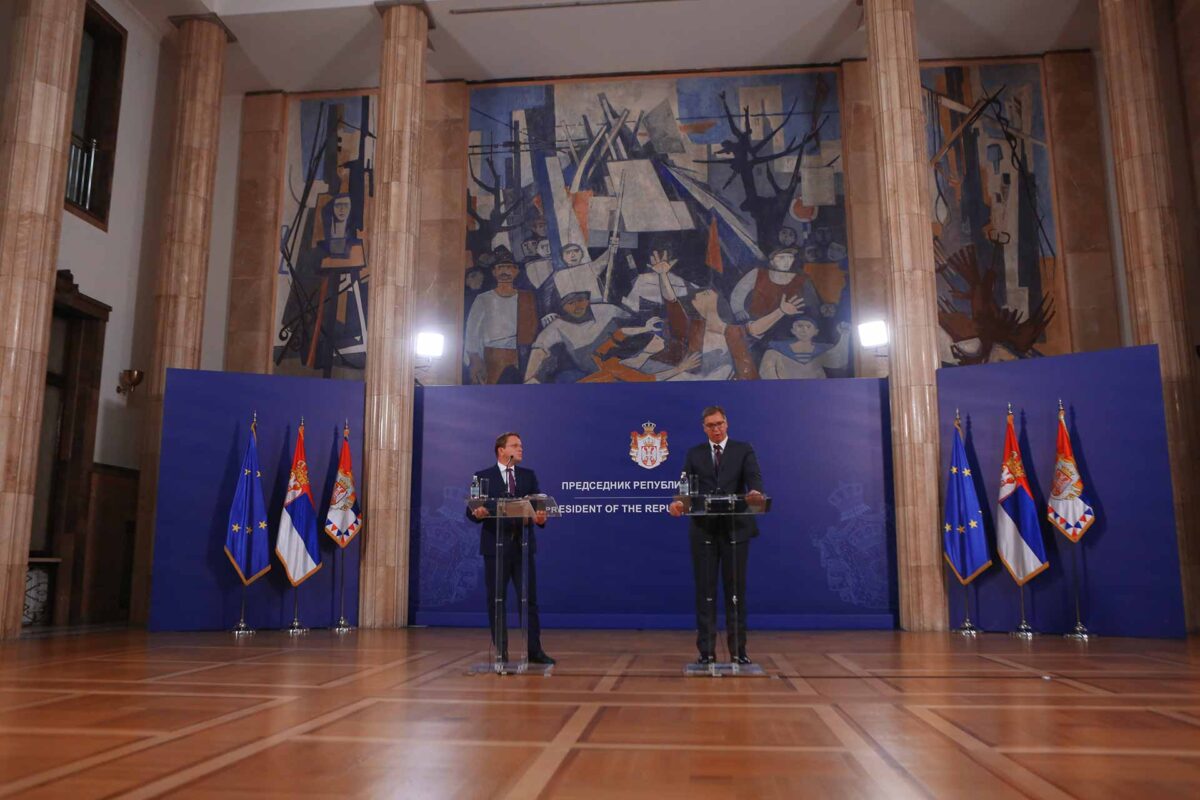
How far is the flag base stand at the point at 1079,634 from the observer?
8.74 meters

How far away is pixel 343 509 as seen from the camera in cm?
1062

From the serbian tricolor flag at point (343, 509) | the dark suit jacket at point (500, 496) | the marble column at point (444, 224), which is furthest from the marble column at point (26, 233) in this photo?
the dark suit jacket at point (500, 496)

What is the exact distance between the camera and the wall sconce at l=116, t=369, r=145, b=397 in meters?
12.1

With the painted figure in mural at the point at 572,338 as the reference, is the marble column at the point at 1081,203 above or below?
above

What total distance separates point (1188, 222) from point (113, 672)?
1291cm

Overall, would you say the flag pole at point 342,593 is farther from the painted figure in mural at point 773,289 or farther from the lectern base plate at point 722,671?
the painted figure in mural at point 773,289

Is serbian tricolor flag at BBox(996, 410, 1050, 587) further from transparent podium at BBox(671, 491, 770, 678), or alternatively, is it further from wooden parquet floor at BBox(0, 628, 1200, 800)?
transparent podium at BBox(671, 491, 770, 678)

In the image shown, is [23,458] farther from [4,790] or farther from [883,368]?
[883,368]

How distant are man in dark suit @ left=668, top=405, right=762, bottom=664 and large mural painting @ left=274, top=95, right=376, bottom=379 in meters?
8.42

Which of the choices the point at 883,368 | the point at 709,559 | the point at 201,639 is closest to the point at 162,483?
the point at 201,639

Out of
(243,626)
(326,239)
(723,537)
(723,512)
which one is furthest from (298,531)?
(723,512)

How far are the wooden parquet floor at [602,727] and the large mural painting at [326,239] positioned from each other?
7.05 meters

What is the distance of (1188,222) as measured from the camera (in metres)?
12.1

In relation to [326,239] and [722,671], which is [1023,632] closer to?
[722,671]
